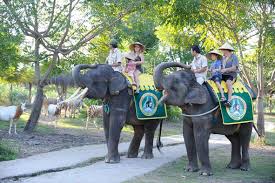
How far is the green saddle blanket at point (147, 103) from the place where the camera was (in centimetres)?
1223

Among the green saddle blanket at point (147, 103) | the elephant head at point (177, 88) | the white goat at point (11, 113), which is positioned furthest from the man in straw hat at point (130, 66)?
the white goat at point (11, 113)

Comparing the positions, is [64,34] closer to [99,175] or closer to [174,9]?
[174,9]

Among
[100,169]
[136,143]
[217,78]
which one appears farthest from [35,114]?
[217,78]

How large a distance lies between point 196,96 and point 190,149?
1265 millimetres

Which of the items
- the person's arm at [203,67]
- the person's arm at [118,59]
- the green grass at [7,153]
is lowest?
the green grass at [7,153]

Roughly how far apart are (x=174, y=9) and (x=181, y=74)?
188 inches

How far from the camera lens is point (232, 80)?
11.2 meters

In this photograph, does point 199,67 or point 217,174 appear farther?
point 199,67

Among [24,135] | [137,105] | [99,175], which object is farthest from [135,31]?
[99,175]

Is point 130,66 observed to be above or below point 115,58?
below

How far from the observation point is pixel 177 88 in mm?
10453

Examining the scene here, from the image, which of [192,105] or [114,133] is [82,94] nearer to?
[114,133]

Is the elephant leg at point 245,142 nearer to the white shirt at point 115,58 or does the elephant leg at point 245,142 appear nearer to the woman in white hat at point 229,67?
the woman in white hat at point 229,67

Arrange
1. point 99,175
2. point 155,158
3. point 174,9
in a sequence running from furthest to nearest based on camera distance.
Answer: point 174,9 → point 155,158 → point 99,175
